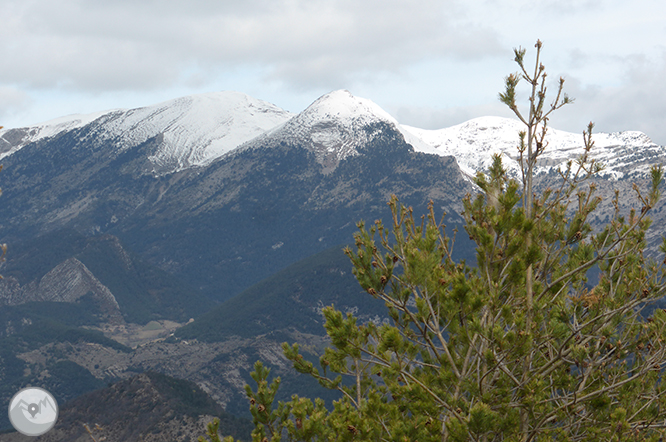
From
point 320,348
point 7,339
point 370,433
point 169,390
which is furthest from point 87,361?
point 370,433

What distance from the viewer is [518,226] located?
38.7 ft

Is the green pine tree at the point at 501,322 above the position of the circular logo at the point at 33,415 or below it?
above

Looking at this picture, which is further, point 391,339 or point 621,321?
point 621,321

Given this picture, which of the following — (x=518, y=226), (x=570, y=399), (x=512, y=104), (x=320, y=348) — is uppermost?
(x=512, y=104)

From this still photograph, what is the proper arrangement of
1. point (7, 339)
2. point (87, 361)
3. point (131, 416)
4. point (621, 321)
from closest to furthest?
point (621, 321), point (131, 416), point (87, 361), point (7, 339)

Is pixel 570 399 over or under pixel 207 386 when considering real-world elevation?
over

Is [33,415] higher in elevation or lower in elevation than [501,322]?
lower

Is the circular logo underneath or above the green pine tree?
underneath

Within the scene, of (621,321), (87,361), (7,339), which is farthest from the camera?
(7,339)

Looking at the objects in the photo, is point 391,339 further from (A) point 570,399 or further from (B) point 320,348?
(B) point 320,348

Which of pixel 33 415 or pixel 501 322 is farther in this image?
pixel 33 415

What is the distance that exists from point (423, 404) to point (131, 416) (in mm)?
76544

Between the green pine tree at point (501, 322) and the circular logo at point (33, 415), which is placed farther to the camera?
the circular logo at point (33, 415)

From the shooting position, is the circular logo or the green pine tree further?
the circular logo
